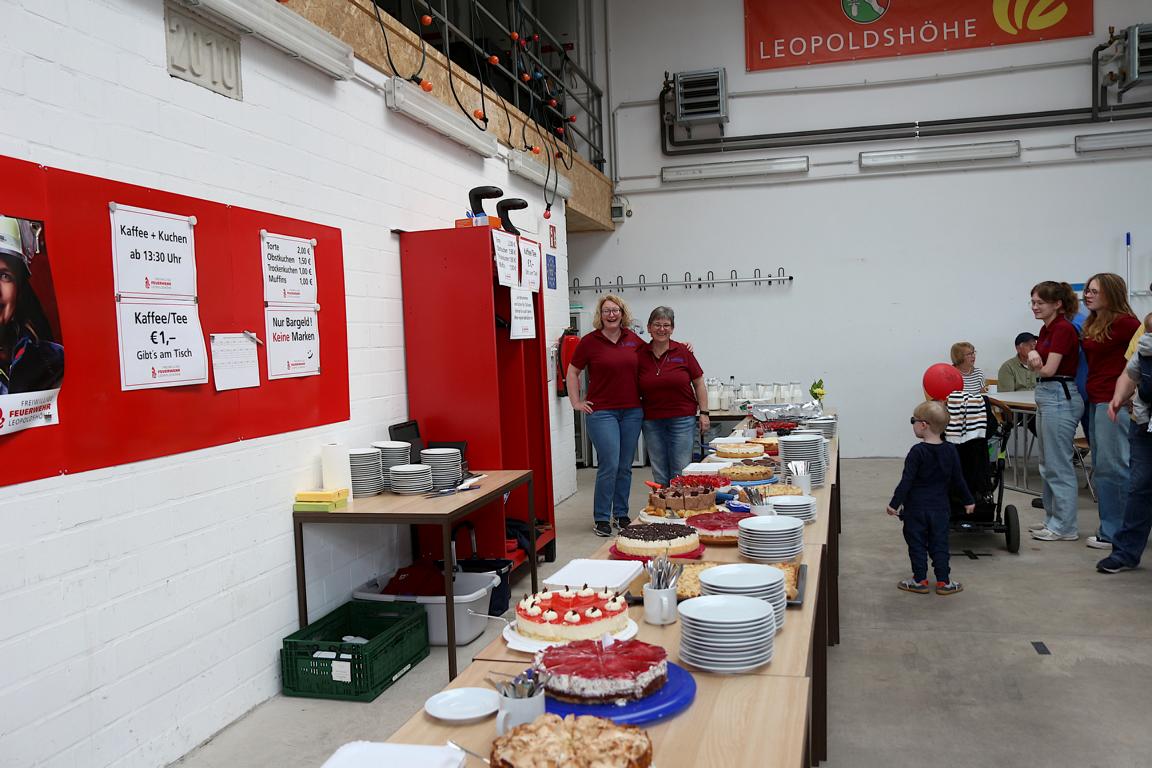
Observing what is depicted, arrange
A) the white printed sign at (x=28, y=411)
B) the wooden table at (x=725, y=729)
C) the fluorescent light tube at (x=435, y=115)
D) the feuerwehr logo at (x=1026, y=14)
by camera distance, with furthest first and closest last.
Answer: the feuerwehr logo at (x=1026, y=14) → the fluorescent light tube at (x=435, y=115) → the white printed sign at (x=28, y=411) → the wooden table at (x=725, y=729)

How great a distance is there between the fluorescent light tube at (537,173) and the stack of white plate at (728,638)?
16.6ft

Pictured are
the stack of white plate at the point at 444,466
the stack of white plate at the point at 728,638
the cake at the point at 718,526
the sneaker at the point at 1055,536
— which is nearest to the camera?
the stack of white plate at the point at 728,638

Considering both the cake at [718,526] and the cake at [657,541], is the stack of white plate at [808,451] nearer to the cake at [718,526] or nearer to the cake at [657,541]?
the cake at [718,526]

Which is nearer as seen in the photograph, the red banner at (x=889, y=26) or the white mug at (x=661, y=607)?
the white mug at (x=661, y=607)

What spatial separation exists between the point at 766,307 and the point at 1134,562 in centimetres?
504

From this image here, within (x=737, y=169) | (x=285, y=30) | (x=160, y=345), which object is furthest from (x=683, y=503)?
(x=737, y=169)

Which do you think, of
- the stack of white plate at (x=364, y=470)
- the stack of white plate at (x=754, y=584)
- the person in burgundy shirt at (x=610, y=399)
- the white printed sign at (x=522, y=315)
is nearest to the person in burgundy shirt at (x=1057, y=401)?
the person in burgundy shirt at (x=610, y=399)

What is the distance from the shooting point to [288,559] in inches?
143

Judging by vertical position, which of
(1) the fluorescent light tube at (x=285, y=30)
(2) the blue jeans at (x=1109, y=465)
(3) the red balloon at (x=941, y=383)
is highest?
(1) the fluorescent light tube at (x=285, y=30)

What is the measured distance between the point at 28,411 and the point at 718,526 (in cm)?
203

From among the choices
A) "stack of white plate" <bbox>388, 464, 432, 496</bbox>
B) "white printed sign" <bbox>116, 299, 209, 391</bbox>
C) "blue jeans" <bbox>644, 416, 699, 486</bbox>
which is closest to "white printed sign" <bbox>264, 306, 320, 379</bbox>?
"white printed sign" <bbox>116, 299, 209, 391</bbox>

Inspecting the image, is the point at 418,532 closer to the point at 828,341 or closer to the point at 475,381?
the point at 475,381

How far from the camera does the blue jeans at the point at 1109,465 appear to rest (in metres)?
5.09

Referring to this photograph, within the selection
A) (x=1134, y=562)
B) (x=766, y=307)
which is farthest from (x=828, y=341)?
(x=1134, y=562)
